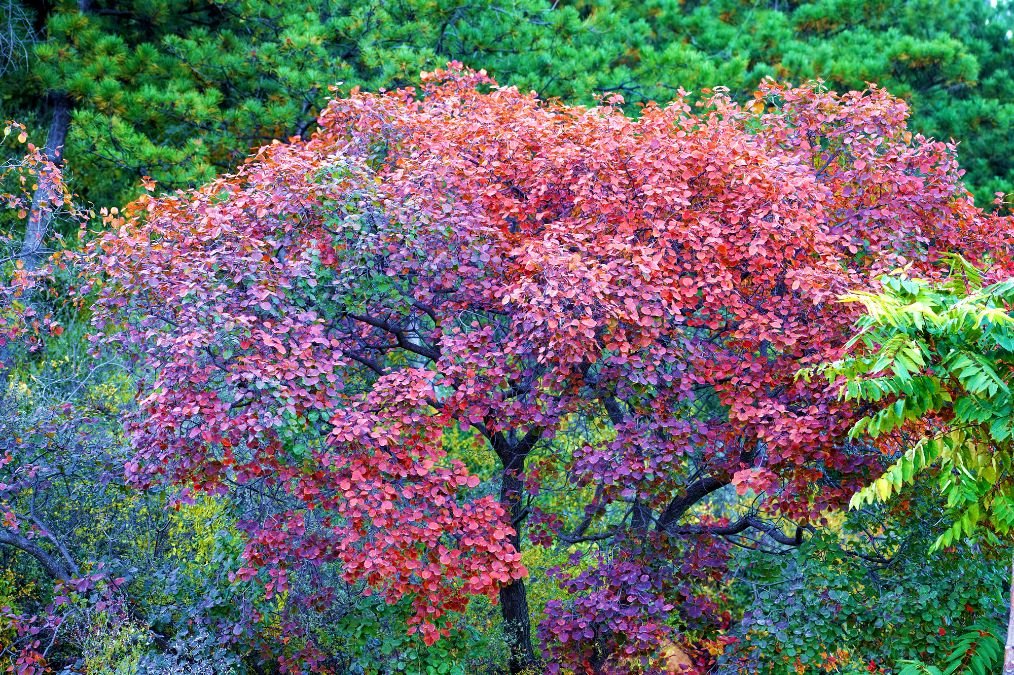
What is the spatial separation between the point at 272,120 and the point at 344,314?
5566 mm

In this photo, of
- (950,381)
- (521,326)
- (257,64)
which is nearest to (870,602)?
(950,381)

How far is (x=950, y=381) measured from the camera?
496 centimetres

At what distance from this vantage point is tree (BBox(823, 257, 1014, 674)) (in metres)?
4.38

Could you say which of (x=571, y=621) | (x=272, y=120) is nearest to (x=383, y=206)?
(x=571, y=621)

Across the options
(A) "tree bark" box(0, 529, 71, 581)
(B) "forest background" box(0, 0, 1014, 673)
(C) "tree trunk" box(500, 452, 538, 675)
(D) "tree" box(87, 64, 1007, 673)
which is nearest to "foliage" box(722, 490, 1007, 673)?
(B) "forest background" box(0, 0, 1014, 673)

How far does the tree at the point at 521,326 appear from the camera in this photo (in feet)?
17.7

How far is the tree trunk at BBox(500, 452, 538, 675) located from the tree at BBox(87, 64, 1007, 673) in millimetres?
53

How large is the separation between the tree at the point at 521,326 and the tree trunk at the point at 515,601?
5cm

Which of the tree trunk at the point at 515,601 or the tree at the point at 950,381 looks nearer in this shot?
the tree at the point at 950,381

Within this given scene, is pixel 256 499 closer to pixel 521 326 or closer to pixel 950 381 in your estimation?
pixel 521 326

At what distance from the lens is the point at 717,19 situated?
14.7 meters

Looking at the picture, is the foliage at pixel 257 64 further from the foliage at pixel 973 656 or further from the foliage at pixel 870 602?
the foliage at pixel 973 656

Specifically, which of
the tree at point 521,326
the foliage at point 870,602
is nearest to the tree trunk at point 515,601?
the tree at point 521,326

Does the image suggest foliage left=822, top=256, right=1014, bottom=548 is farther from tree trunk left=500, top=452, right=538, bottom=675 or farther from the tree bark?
the tree bark
